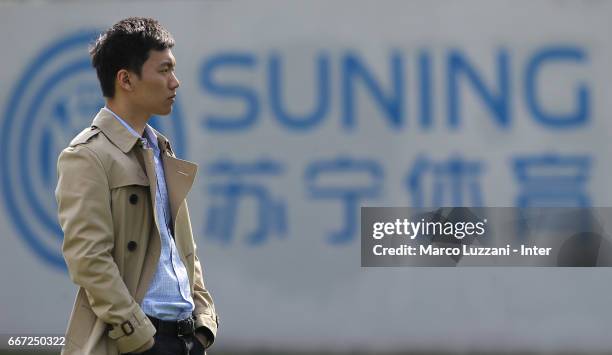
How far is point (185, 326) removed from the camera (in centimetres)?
237

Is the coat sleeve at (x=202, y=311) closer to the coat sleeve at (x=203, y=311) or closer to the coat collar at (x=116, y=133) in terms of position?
the coat sleeve at (x=203, y=311)

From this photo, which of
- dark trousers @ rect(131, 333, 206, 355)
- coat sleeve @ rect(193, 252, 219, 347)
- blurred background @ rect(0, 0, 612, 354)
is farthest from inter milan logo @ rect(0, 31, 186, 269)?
dark trousers @ rect(131, 333, 206, 355)

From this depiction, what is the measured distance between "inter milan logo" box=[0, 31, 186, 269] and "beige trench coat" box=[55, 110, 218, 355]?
254cm

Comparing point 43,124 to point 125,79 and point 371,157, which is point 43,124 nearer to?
point 371,157

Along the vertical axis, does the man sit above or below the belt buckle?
above

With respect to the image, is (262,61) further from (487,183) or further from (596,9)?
(596,9)

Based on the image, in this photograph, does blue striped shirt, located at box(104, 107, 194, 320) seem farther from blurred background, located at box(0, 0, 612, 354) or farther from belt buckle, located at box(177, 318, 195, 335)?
blurred background, located at box(0, 0, 612, 354)

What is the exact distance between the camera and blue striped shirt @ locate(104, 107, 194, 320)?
232 cm

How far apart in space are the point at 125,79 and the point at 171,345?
2.02 ft

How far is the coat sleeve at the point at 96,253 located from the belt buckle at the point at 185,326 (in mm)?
113

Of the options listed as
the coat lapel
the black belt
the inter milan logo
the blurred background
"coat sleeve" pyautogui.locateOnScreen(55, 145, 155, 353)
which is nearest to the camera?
"coat sleeve" pyautogui.locateOnScreen(55, 145, 155, 353)

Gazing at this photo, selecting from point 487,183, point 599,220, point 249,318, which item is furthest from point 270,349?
point 599,220

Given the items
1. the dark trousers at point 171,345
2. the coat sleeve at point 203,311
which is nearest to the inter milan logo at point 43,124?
the coat sleeve at point 203,311

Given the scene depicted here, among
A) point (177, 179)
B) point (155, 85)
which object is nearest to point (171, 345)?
point (177, 179)
